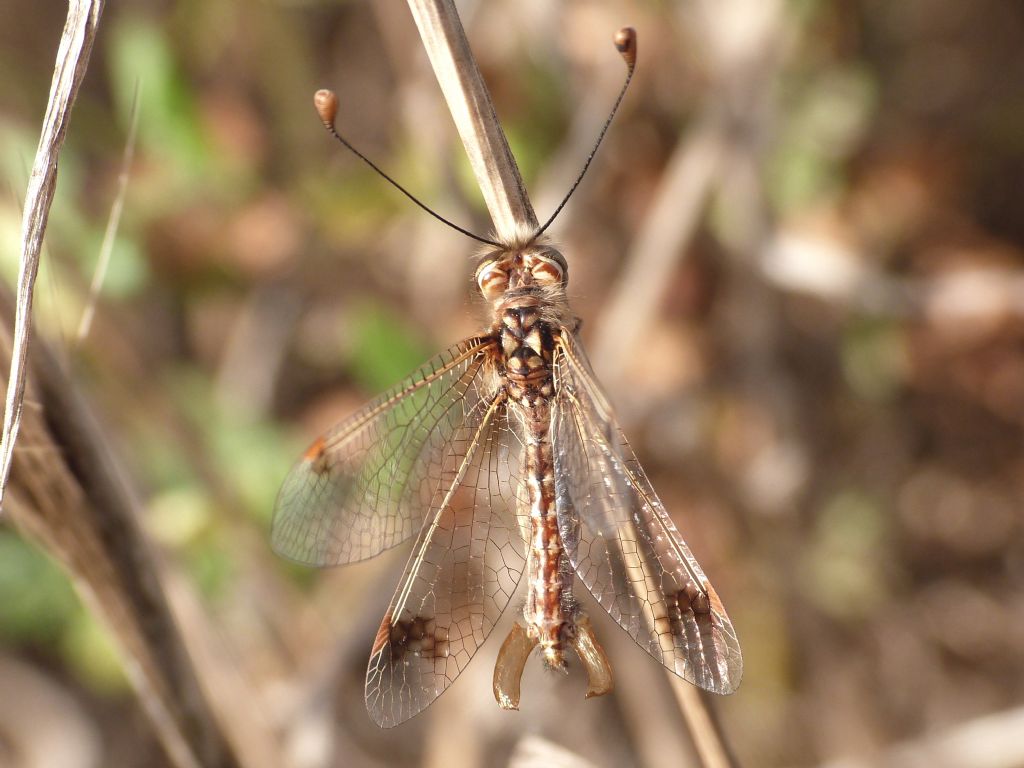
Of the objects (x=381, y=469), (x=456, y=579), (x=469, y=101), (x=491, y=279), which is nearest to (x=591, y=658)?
(x=456, y=579)

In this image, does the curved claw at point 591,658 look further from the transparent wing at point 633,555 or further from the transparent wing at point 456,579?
the transparent wing at point 456,579

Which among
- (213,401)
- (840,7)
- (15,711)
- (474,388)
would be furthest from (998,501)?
(15,711)

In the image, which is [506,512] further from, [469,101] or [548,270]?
[469,101]

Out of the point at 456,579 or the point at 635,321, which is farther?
the point at 635,321

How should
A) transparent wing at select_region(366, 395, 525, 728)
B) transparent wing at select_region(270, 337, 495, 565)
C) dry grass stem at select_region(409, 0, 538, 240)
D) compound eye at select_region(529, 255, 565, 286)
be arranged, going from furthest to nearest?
transparent wing at select_region(270, 337, 495, 565)
compound eye at select_region(529, 255, 565, 286)
transparent wing at select_region(366, 395, 525, 728)
dry grass stem at select_region(409, 0, 538, 240)

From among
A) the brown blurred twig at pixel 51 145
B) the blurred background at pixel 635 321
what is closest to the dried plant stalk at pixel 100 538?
the brown blurred twig at pixel 51 145

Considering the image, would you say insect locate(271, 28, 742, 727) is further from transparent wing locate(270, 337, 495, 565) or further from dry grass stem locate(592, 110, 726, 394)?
dry grass stem locate(592, 110, 726, 394)

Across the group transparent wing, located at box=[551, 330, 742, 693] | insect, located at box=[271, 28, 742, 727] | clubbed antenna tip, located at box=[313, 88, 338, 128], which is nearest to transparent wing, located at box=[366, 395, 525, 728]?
insect, located at box=[271, 28, 742, 727]
